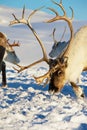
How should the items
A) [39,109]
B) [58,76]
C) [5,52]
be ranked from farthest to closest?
[5,52]
[58,76]
[39,109]

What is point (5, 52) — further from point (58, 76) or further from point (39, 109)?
point (39, 109)

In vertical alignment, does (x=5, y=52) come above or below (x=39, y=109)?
above

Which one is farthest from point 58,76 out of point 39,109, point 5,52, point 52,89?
point 5,52

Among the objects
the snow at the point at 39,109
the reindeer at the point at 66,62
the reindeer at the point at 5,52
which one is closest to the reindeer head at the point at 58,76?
the reindeer at the point at 66,62

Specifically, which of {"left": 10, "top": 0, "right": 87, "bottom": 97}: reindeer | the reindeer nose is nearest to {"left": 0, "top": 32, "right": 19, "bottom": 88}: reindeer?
{"left": 10, "top": 0, "right": 87, "bottom": 97}: reindeer

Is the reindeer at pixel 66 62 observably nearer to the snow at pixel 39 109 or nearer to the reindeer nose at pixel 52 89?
the reindeer nose at pixel 52 89

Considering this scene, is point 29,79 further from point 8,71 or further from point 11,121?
point 11,121

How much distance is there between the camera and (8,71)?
12.1 meters

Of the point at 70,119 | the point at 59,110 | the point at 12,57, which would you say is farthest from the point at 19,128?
the point at 12,57

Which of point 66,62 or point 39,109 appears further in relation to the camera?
point 66,62

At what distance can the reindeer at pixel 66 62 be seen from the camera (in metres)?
6.97

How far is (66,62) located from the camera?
278 inches

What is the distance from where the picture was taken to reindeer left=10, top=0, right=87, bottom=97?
6973mm

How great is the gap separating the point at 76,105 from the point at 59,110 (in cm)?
42
